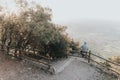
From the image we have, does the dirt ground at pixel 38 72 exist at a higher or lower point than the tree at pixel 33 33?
lower

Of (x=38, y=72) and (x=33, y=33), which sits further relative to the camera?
(x=33, y=33)

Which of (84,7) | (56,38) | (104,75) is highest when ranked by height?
(84,7)

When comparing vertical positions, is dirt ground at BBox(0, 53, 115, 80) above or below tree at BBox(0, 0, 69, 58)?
below

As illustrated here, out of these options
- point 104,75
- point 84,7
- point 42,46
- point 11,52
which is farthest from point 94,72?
point 84,7

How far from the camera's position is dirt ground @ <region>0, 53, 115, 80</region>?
48.9 ft

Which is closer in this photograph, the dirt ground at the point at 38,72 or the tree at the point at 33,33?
the dirt ground at the point at 38,72

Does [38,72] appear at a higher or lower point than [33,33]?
lower

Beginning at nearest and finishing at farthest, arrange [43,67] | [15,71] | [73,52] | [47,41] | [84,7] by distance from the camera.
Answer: [15,71]
[43,67]
[47,41]
[73,52]
[84,7]

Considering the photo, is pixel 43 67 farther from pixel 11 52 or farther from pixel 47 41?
pixel 11 52

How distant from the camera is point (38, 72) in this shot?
15805 millimetres

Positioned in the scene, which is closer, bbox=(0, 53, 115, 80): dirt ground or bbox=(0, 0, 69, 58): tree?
bbox=(0, 53, 115, 80): dirt ground

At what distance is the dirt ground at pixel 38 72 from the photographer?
48.9 feet

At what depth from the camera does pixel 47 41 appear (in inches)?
695

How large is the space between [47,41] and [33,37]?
1.57 m
